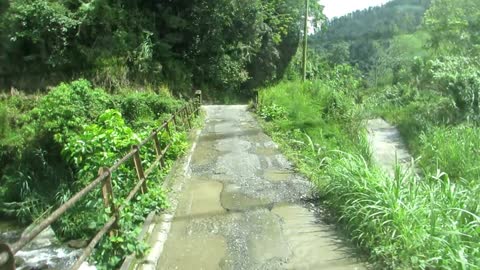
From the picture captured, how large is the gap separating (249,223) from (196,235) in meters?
0.78

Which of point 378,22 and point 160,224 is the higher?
point 378,22

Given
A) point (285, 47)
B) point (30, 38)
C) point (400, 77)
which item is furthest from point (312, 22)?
point (30, 38)

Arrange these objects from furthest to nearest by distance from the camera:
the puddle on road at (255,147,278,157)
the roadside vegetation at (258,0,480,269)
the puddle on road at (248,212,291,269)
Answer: the puddle on road at (255,147,278,157) → the puddle on road at (248,212,291,269) → the roadside vegetation at (258,0,480,269)

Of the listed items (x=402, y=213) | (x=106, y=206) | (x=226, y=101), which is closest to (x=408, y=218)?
(x=402, y=213)

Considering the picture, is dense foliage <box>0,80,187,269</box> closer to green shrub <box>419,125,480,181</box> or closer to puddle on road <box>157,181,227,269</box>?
puddle on road <box>157,181,227,269</box>

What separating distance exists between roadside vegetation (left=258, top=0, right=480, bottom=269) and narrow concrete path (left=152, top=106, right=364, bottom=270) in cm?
37

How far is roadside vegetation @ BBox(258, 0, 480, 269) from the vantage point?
4227mm

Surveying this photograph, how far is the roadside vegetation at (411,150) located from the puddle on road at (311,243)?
0.74 feet

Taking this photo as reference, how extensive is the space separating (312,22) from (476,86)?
22.7 metres

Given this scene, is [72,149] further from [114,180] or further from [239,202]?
[239,202]

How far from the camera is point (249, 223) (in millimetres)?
5645

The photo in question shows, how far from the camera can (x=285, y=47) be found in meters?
32.8

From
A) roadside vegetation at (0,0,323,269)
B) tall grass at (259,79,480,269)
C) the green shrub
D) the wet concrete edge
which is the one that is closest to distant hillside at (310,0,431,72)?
roadside vegetation at (0,0,323,269)

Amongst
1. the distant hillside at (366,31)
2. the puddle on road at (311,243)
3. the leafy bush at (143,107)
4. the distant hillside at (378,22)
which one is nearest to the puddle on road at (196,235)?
the puddle on road at (311,243)
